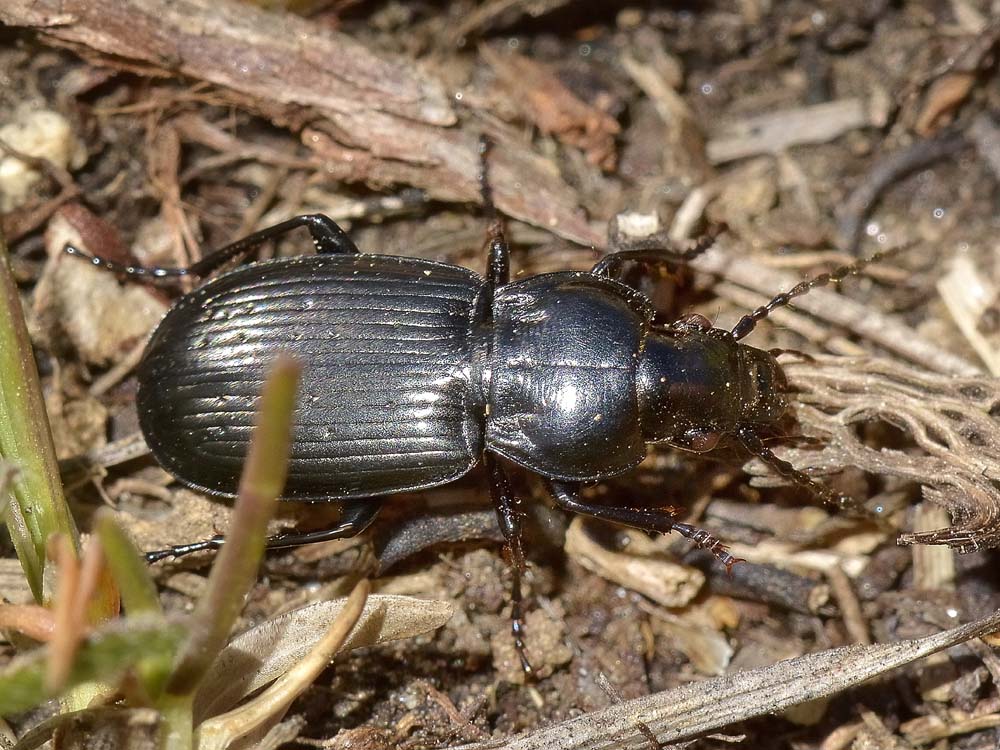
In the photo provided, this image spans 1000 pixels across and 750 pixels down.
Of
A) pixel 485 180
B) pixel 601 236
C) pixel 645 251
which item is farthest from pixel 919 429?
pixel 485 180

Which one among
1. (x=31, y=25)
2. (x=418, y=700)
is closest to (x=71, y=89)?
(x=31, y=25)

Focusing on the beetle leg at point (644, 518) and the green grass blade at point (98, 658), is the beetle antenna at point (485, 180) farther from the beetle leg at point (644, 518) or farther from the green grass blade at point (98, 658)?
the green grass blade at point (98, 658)

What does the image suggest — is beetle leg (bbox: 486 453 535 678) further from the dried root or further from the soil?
the dried root

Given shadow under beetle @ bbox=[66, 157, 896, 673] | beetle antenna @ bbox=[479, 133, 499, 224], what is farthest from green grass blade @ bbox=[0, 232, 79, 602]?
beetle antenna @ bbox=[479, 133, 499, 224]

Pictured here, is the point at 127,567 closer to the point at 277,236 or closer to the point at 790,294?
the point at 277,236

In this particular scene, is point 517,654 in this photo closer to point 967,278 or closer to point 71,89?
point 967,278

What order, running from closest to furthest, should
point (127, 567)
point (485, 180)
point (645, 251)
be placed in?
point (127, 567)
point (645, 251)
point (485, 180)

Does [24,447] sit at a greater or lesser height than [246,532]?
lesser
